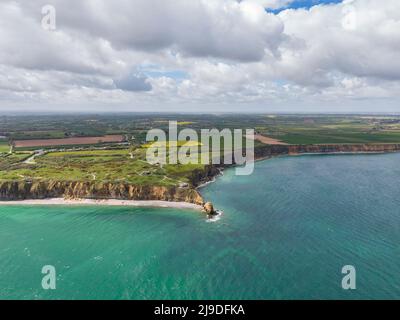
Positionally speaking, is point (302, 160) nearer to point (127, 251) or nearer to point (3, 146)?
point (127, 251)

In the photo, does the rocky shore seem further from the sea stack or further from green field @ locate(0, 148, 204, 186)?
the sea stack

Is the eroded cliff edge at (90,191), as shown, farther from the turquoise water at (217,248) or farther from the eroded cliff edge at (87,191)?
the turquoise water at (217,248)

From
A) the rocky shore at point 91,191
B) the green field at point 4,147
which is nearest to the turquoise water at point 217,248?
the rocky shore at point 91,191

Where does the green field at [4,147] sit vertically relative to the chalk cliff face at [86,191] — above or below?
above

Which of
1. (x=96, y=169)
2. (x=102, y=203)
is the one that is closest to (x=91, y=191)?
(x=102, y=203)

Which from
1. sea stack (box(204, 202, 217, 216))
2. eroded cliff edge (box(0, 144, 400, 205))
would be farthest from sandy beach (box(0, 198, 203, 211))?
sea stack (box(204, 202, 217, 216))
